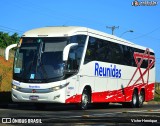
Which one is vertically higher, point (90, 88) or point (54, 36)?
point (54, 36)

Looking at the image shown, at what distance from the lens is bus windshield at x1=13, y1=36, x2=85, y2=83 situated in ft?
63.8

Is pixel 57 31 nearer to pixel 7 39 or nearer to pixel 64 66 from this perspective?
pixel 64 66

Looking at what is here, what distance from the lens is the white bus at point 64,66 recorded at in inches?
766

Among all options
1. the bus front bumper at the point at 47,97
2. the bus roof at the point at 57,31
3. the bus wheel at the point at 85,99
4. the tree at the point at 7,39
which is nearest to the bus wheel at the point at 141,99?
the bus wheel at the point at 85,99

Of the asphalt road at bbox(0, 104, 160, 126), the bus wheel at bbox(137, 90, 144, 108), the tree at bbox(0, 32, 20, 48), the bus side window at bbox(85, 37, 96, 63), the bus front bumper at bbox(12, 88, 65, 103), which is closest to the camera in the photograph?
the asphalt road at bbox(0, 104, 160, 126)

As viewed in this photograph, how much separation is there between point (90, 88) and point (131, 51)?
6225 millimetres

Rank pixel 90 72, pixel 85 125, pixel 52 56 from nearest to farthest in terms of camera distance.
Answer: pixel 85 125 → pixel 52 56 → pixel 90 72

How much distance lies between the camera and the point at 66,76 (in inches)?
773

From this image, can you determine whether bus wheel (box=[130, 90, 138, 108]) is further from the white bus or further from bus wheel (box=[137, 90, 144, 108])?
the white bus

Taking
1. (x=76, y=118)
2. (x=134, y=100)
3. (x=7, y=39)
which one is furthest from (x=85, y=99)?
(x=7, y=39)

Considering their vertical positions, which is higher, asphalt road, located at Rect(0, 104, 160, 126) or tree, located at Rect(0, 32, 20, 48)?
tree, located at Rect(0, 32, 20, 48)

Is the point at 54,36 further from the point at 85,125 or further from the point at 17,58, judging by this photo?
the point at 85,125

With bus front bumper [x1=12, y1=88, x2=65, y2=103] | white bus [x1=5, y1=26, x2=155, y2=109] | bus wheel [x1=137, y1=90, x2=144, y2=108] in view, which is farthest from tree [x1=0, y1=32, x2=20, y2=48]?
bus front bumper [x1=12, y1=88, x2=65, y2=103]

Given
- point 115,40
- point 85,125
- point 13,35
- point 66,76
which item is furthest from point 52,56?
point 13,35
